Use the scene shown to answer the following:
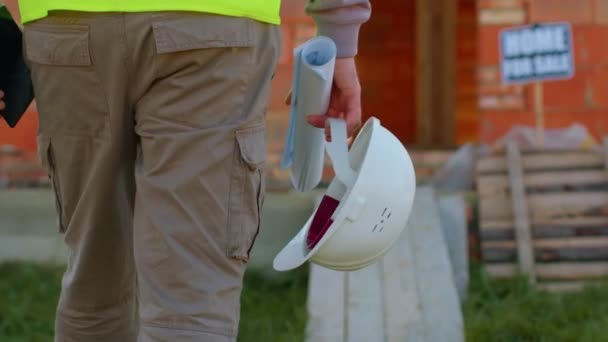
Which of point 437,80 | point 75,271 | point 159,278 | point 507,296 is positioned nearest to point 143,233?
point 159,278

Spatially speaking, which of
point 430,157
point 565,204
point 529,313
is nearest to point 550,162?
point 565,204

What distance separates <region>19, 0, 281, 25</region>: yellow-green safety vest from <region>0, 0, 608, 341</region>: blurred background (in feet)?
5.79

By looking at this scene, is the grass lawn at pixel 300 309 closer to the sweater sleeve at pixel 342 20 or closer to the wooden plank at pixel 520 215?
the wooden plank at pixel 520 215

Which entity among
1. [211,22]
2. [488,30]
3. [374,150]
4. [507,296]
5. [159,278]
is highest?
[211,22]

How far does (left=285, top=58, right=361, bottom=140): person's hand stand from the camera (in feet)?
8.14

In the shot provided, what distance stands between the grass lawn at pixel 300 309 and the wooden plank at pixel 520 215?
127mm

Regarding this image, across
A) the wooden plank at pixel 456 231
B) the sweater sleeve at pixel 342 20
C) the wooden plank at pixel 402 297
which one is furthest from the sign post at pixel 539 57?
the sweater sleeve at pixel 342 20

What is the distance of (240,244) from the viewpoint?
2.24 meters

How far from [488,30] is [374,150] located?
3.41 metres

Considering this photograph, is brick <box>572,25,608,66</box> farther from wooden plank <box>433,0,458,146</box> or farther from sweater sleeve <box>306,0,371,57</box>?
sweater sleeve <box>306,0,371,57</box>

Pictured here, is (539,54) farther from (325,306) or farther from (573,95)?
(325,306)

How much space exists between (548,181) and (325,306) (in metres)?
1.38

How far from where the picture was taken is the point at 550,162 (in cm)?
499

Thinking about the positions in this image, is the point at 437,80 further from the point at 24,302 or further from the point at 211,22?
the point at 211,22
